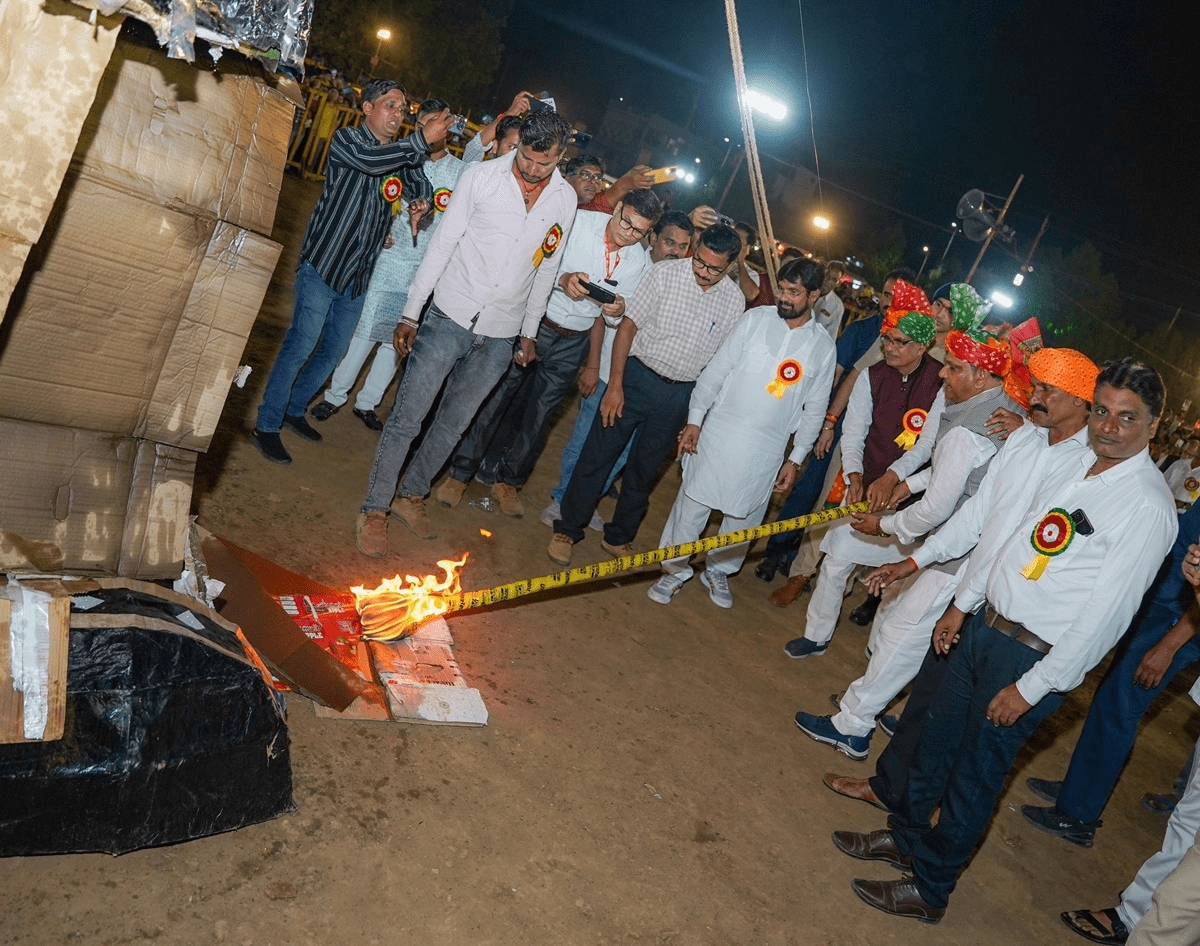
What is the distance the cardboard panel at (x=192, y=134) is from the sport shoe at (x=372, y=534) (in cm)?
235

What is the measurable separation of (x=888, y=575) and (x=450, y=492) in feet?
9.33

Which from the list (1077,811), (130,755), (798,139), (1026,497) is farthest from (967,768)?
(798,139)

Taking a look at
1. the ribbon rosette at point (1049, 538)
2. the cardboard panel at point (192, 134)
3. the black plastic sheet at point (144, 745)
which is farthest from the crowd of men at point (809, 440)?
the black plastic sheet at point (144, 745)

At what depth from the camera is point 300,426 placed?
19.3 feet

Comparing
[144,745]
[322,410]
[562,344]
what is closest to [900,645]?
[562,344]

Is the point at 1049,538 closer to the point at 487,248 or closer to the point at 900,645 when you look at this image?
the point at 900,645

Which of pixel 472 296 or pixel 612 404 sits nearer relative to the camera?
pixel 472 296

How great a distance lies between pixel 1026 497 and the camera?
3717mm

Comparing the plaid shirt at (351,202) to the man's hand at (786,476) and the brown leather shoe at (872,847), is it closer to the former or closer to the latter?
the man's hand at (786,476)

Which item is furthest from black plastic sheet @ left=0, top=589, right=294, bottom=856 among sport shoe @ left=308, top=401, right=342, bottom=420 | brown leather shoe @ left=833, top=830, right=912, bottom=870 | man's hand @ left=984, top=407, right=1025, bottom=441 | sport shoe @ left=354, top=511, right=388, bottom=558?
man's hand @ left=984, top=407, right=1025, bottom=441

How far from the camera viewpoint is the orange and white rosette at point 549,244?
193 inches

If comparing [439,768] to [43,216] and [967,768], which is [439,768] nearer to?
[967,768]

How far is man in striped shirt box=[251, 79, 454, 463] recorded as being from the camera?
512 cm

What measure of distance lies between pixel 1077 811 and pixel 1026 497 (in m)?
2.28
